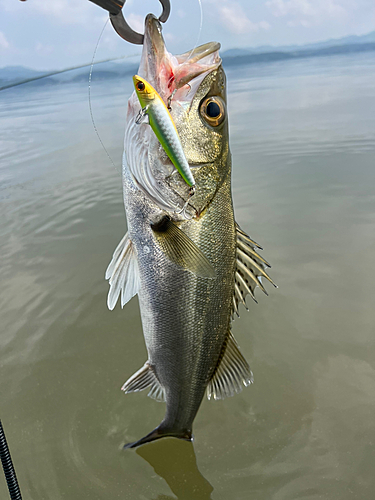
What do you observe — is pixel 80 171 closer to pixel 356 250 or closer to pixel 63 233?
pixel 63 233

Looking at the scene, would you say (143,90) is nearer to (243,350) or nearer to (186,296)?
(186,296)

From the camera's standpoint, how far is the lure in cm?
95

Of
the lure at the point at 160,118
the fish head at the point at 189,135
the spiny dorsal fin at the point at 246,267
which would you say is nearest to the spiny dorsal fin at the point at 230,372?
the spiny dorsal fin at the point at 246,267

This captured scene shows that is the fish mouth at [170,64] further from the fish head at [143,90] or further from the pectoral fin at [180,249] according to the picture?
the pectoral fin at [180,249]

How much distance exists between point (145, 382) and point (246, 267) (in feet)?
2.54

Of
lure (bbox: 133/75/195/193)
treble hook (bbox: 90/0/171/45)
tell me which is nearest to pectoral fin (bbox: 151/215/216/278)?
lure (bbox: 133/75/195/193)

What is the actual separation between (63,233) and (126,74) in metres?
3.41

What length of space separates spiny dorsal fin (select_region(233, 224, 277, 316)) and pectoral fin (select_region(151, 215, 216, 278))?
0.19m

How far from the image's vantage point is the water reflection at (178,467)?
195 cm

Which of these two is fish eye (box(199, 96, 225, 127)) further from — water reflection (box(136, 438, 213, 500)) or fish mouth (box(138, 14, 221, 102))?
water reflection (box(136, 438, 213, 500))

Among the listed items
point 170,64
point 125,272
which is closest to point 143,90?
point 170,64

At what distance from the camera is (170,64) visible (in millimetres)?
1199

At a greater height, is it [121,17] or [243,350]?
[121,17]

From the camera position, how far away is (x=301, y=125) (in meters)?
9.80
